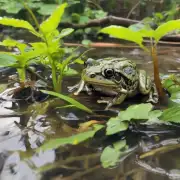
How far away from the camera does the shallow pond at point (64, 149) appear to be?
4.36 ft

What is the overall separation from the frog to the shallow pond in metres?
Result: 0.07

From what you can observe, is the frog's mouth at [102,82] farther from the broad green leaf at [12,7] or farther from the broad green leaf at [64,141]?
the broad green leaf at [12,7]

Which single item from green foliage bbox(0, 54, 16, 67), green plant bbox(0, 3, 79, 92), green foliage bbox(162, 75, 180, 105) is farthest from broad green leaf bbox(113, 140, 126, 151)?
green foliage bbox(0, 54, 16, 67)

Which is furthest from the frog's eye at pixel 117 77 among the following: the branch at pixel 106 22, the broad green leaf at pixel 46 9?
the broad green leaf at pixel 46 9

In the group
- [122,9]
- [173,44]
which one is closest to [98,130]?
[173,44]

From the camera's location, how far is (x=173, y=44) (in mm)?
3754

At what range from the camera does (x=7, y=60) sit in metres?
1.91

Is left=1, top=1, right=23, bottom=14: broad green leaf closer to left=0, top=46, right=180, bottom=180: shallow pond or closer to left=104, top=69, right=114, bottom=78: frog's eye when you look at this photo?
left=0, top=46, right=180, bottom=180: shallow pond

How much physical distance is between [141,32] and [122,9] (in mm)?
4718

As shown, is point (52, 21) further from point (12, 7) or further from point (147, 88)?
point (12, 7)

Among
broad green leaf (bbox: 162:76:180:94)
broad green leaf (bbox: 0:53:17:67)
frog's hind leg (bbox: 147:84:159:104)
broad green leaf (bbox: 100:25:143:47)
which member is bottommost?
frog's hind leg (bbox: 147:84:159:104)

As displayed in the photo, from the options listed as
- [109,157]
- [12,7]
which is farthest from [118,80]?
[12,7]

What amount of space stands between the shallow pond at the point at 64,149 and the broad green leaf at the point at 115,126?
6 cm

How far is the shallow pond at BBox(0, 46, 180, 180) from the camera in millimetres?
1329
